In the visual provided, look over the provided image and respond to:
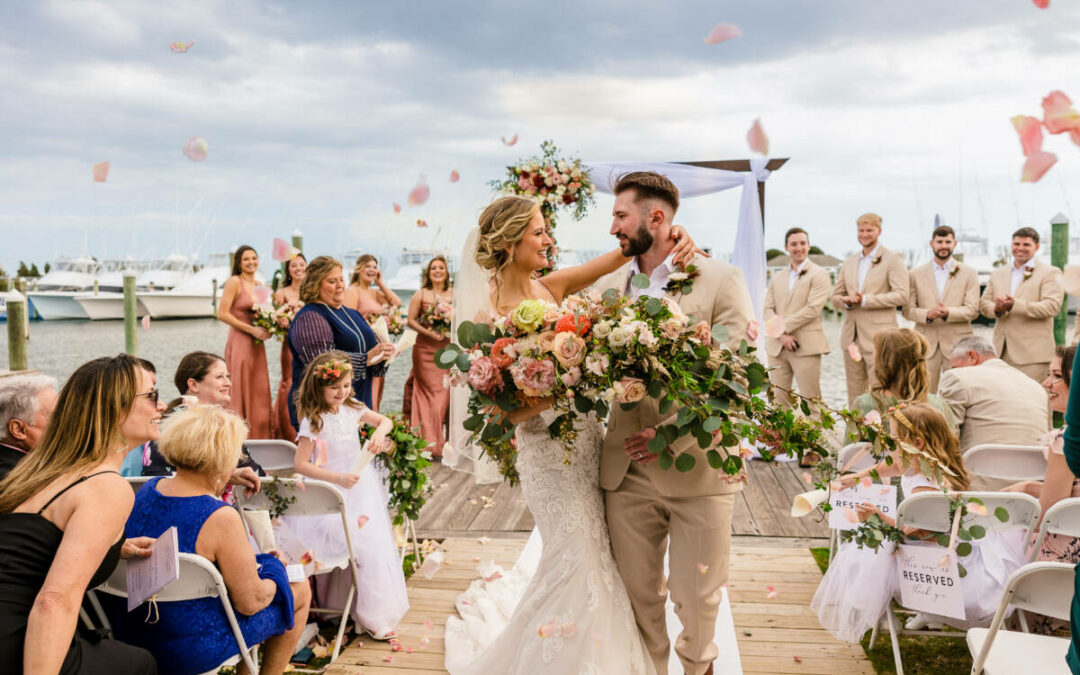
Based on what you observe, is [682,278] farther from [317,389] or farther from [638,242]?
[317,389]

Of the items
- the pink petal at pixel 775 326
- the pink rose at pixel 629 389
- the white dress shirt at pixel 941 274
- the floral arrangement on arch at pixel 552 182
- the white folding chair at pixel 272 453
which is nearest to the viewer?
the pink rose at pixel 629 389

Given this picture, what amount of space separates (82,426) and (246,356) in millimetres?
4668

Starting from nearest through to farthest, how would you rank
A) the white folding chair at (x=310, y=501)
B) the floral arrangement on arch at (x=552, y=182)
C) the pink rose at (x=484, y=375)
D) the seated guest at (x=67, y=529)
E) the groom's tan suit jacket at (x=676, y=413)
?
the seated guest at (x=67, y=529) < the pink rose at (x=484, y=375) < the groom's tan suit jacket at (x=676, y=413) < the white folding chair at (x=310, y=501) < the floral arrangement on arch at (x=552, y=182)

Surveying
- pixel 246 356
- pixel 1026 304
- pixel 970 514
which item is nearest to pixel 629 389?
pixel 970 514

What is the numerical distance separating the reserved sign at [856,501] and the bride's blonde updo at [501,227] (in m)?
1.76

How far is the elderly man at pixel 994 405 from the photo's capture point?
3.85 m

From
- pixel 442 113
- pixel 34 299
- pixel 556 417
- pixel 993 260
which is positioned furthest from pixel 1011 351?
pixel 34 299

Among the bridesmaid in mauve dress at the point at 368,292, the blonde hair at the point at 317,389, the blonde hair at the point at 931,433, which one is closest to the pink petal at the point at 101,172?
the blonde hair at the point at 317,389

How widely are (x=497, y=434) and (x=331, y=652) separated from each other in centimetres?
170

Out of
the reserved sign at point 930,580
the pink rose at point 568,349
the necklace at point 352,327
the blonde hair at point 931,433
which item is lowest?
the reserved sign at point 930,580

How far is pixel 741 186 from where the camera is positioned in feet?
24.5

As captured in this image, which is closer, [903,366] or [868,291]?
[903,366]

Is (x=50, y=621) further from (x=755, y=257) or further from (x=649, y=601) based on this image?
(x=755, y=257)

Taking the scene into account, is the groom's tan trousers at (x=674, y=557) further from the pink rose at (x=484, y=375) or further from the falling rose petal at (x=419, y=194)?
the falling rose petal at (x=419, y=194)
